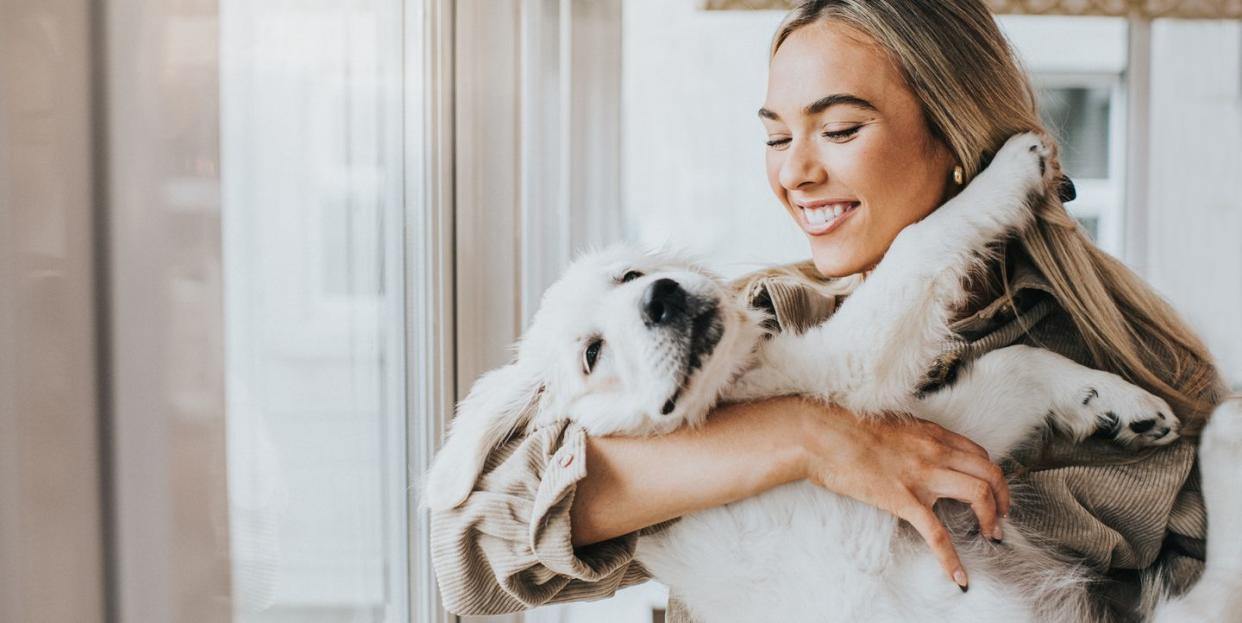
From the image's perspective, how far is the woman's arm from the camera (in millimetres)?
794

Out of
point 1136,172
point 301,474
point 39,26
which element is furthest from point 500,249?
point 1136,172

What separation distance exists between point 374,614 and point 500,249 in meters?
0.57

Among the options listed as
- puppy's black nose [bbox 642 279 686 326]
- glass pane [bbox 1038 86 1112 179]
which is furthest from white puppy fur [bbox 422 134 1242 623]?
glass pane [bbox 1038 86 1112 179]

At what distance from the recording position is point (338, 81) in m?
0.98

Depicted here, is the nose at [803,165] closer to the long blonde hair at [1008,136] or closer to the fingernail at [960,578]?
the long blonde hair at [1008,136]

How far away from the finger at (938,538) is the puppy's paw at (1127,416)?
7.8 inches

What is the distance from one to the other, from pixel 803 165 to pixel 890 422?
297 mm

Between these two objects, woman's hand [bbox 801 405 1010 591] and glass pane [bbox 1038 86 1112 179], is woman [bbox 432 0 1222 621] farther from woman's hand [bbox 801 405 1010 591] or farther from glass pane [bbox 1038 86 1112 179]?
glass pane [bbox 1038 86 1112 179]

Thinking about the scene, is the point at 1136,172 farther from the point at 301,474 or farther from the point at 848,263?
the point at 301,474

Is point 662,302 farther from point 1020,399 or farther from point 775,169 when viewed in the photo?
point 1020,399

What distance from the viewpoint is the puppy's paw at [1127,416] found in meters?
0.82

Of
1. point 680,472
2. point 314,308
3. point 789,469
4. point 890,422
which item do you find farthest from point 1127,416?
point 314,308

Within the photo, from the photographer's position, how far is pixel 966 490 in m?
0.79

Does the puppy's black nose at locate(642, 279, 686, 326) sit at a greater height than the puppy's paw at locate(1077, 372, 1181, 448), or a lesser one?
greater
